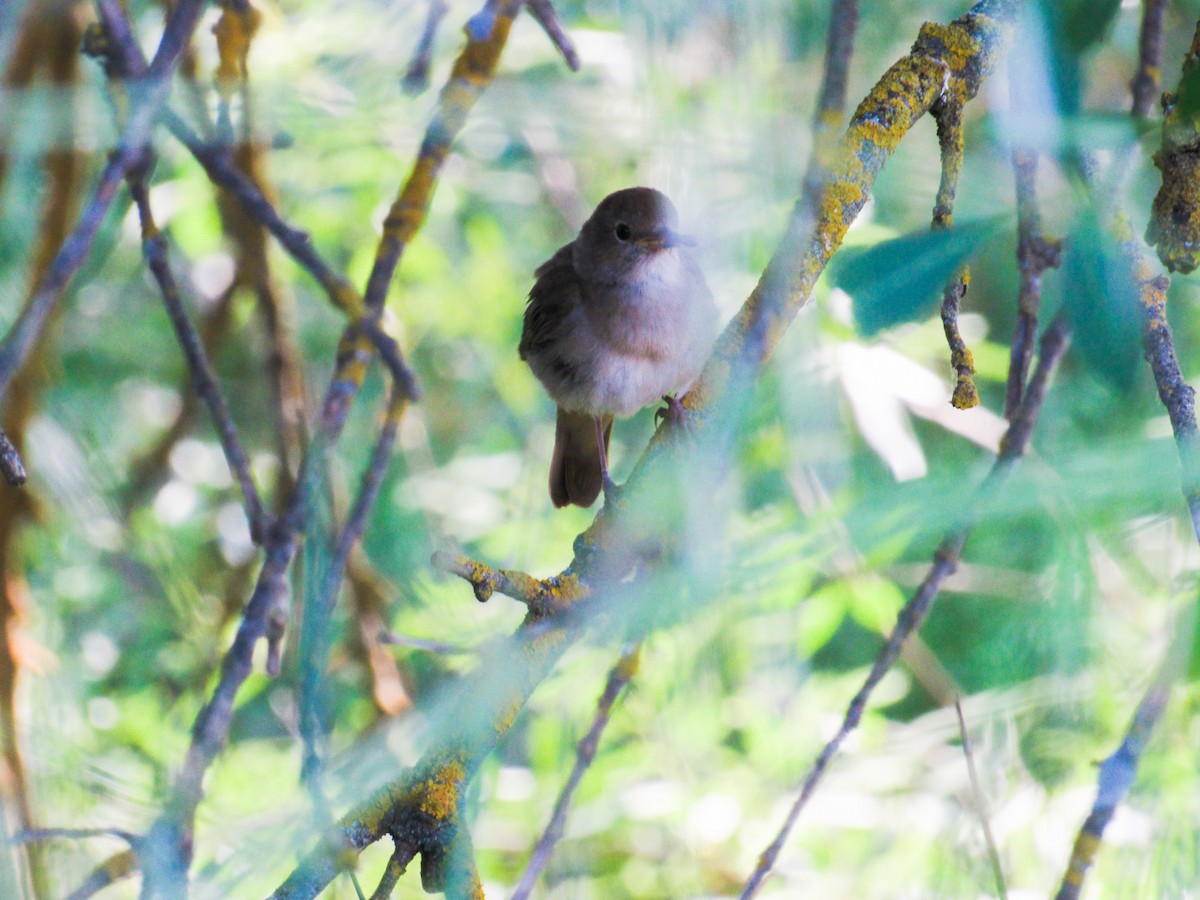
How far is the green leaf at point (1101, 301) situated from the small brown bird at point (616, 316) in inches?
68.5

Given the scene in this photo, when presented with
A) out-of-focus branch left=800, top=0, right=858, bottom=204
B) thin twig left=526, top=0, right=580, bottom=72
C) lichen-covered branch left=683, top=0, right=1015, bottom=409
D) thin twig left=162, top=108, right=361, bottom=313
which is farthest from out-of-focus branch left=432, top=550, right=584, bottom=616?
thin twig left=526, top=0, right=580, bottom=72

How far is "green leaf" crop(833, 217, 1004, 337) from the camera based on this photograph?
1.16 metres

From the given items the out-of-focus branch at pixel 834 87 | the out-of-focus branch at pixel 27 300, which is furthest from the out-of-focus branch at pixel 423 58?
the out-of-focus branch at pixel 834 87

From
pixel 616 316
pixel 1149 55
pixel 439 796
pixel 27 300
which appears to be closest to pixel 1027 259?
pixel 1149 55

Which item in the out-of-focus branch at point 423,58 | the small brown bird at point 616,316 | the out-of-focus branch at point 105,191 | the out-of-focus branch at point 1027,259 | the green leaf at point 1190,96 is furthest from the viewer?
the small brown bird at point 616,316

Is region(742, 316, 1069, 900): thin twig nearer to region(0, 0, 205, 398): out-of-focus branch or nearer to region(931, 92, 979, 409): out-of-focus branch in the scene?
region(931, 92, 979, 409): out-of-focus branch

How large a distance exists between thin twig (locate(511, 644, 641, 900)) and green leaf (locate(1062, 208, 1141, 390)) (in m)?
0.69

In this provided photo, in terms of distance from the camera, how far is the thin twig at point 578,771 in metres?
1.54

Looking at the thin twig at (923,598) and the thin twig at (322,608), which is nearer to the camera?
the thin twig at (923,598)

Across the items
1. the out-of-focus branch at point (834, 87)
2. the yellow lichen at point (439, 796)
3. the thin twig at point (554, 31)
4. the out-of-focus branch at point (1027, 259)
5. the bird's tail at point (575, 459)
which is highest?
the thin twig at point (554, 31)

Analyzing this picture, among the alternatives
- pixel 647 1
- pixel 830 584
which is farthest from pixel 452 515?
pixel 647 1

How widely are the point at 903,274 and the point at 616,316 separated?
189 cm

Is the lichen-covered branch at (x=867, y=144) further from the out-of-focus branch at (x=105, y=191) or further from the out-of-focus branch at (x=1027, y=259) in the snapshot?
the out-of-focus branch at (x=105, y=191)

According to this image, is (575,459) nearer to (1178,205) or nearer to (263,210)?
(263,210)
